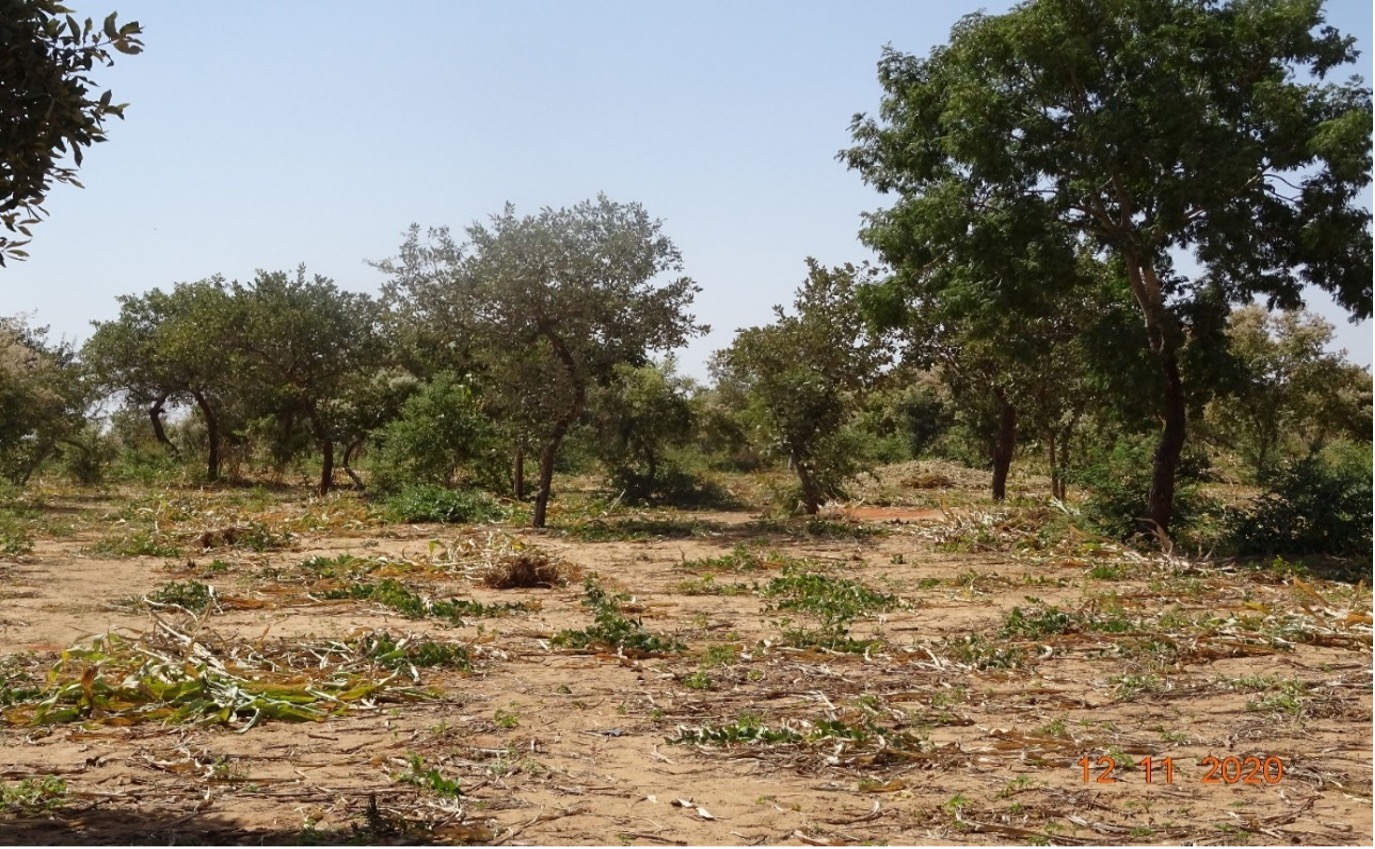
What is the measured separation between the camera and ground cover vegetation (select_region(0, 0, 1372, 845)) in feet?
19.5

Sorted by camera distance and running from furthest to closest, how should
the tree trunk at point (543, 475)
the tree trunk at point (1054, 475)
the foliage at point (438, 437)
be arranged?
1. the foliage at point (438, 437)
2. the tree trunk at point (1054, 475)
3. the tree trunk at point (543, 475)

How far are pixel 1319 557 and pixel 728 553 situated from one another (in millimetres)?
7751

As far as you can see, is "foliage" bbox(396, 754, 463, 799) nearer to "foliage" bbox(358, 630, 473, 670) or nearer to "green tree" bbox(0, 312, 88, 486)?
"foliage" bbox(358, 630, 473, 670)

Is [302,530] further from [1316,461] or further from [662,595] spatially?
[1316,461]

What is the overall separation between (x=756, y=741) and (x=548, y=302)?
50.5 feet

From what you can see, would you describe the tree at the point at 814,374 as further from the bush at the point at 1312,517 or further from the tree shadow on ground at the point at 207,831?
the tree shadow on ground at the point at 207,831

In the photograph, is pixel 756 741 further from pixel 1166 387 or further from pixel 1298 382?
pixel 1298 382

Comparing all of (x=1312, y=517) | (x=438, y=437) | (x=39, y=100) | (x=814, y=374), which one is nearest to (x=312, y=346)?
(x=438, y=437)

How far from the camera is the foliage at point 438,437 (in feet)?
90.4

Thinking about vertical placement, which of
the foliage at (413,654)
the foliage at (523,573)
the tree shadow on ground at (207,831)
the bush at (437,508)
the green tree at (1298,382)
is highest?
the green tree at (1298,382)

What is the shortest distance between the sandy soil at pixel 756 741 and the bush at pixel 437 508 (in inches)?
379

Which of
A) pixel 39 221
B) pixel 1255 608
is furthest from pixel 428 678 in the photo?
pixel 1255 608
